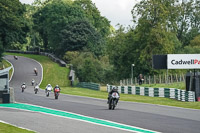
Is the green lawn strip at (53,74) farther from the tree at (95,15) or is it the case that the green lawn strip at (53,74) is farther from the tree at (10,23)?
the tree at (95,15)

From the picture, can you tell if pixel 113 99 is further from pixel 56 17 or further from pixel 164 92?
pixel 56 17

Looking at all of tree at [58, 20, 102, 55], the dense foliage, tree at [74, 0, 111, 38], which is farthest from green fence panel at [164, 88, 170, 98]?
tree at [74, 0, 111, 38]

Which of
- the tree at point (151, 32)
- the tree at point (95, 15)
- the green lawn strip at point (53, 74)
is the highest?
the tree at point (95, 15)

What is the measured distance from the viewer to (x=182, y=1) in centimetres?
10194

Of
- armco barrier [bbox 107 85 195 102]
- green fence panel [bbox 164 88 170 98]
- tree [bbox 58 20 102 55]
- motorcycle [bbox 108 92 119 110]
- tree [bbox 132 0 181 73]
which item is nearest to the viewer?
motorcycle [bbox 108 92 119 110]

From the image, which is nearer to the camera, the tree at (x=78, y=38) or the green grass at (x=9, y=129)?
the green grass at (x=9, y=129)

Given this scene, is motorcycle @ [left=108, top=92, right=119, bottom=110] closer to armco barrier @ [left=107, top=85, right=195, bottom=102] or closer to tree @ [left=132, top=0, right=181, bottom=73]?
armco barrier @ [left=107, top=85, right=195, bottom=102]

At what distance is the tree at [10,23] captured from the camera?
73812 millimetres

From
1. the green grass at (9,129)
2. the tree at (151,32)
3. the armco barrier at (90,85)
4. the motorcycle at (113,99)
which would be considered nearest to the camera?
the green grass at (9,129)

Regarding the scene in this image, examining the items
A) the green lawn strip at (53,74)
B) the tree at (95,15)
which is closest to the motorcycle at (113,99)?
the green lawn strip at (53,74)

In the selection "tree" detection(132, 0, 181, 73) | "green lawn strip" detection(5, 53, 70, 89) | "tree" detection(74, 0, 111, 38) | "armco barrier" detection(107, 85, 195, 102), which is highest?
"tree" detection(74, 0, 111, 38)

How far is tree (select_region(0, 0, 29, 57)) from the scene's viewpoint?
73812 mm

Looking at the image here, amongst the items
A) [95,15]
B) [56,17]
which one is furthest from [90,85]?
[95,15]

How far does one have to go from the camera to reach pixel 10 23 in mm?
74188
